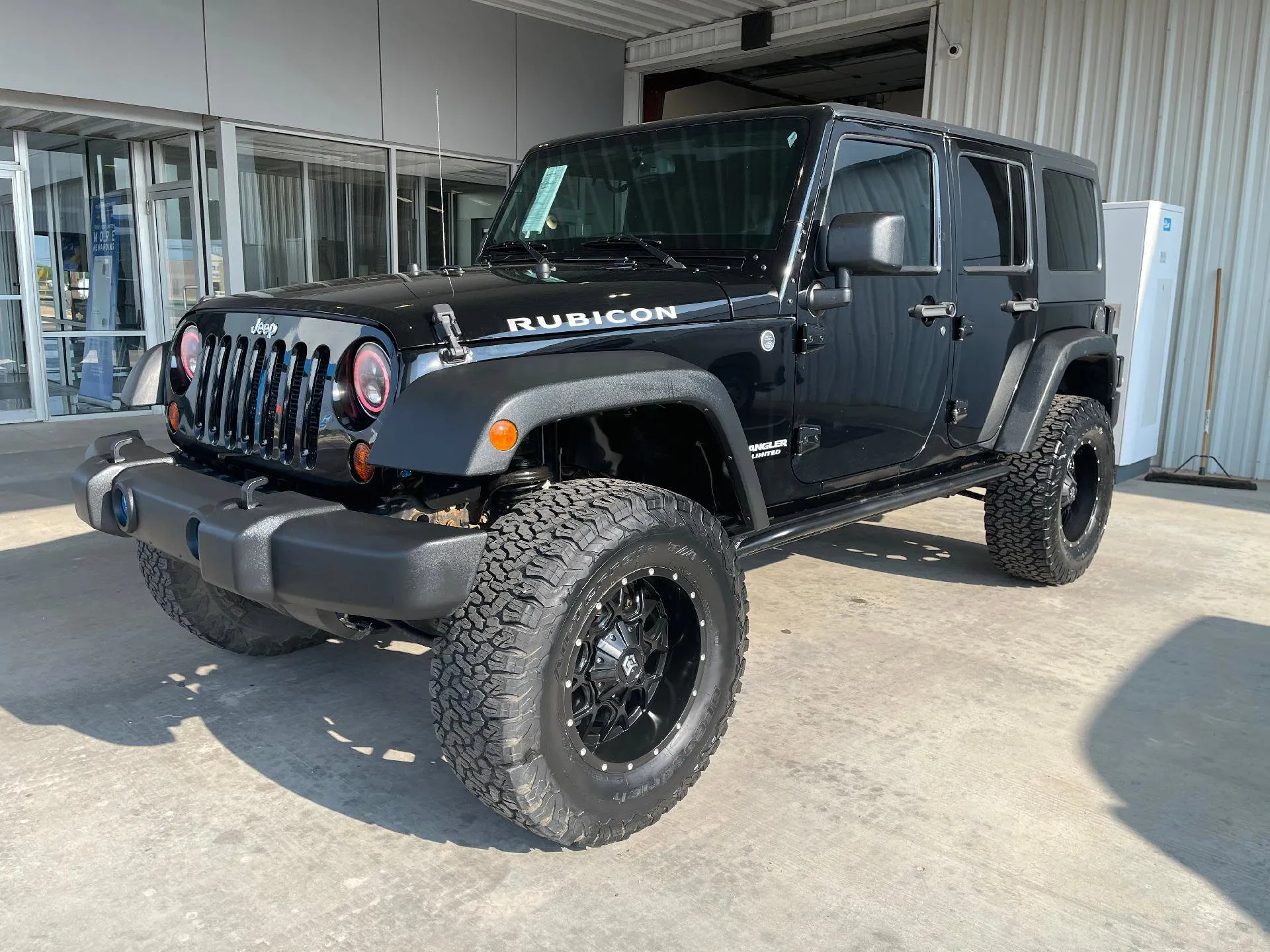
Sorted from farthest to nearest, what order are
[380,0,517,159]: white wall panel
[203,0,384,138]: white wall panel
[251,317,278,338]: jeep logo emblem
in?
[380,0,517,159]: white wall panel → [203,0,384,138]: white wall panel → [251,317,278,338]: jeep logo emblem

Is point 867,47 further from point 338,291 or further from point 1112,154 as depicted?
point 338,291

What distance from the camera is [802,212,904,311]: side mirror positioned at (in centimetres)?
271

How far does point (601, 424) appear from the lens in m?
2.67

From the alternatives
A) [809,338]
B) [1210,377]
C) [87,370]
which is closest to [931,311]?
[809,338]

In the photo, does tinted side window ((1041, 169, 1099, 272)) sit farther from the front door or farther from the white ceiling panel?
the white ceiling panel

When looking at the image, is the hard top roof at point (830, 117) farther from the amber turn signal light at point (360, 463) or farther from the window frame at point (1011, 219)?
the amber turn signal light at point (360, 463)

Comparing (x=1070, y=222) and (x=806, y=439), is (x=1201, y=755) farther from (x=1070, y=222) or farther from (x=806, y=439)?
(x=1070, y=222)

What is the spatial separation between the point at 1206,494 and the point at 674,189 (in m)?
5.44

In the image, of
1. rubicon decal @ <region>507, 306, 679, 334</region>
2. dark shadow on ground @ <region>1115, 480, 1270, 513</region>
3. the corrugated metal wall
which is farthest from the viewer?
the corrugated metal wall

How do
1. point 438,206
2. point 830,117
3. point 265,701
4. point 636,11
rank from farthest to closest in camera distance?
point 438,206
point 636,11
point 265,701
point 830,117

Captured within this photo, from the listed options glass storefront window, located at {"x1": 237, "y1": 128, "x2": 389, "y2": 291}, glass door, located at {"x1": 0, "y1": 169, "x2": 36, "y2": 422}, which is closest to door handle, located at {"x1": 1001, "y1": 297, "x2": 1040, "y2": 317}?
glass storefront window, located at {"x1": 237, "y1": 128, "x2": 389, "y2": 291}

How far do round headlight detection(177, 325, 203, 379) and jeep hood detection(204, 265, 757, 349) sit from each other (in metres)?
0.10

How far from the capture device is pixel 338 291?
2.54 metres

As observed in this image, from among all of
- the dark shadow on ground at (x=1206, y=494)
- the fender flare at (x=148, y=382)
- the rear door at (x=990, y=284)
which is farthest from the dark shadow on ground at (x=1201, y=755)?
the dark shadow on ground at (x=1206, y=494)
